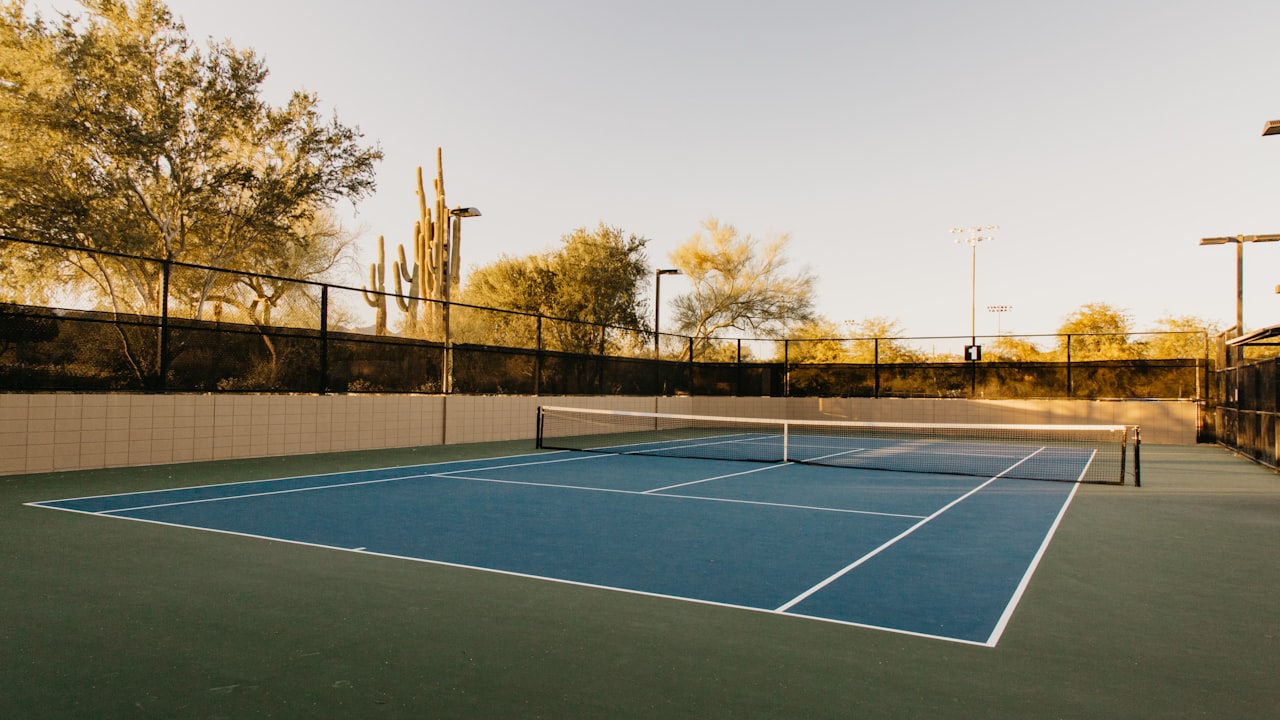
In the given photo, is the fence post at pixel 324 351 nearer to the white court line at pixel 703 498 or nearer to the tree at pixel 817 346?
the white court line at pixel 703 498

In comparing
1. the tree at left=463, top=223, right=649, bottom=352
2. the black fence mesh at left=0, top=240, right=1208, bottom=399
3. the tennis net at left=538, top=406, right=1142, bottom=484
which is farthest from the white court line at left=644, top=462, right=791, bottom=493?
the tree at left=463, top=223, right=649, bottom=352

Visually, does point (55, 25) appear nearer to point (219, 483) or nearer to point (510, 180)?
point (219, 483)

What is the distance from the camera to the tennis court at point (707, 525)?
528cm

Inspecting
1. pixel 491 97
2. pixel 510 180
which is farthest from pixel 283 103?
pixel 510 180

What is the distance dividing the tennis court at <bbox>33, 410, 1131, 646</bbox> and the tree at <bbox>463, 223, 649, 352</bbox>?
1843 centimetres

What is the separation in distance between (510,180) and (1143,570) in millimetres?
28575

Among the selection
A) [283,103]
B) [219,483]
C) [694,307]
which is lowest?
[219,483]

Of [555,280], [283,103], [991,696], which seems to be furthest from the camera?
[555,280]

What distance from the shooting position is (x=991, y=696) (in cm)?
344

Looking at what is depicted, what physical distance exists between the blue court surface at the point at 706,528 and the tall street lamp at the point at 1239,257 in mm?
11169

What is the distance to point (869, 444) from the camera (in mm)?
20500

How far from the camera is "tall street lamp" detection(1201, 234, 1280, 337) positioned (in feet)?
61.3

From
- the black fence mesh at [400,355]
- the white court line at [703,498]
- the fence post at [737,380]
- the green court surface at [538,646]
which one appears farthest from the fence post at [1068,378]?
Result: the green court surface at [538,646]

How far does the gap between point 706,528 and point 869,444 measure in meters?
13.9
